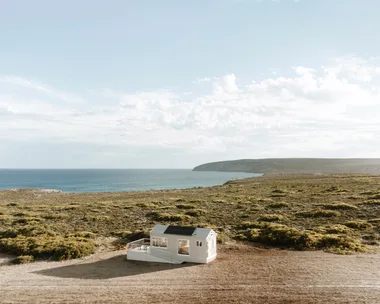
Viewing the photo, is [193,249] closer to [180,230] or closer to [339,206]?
[180,230]

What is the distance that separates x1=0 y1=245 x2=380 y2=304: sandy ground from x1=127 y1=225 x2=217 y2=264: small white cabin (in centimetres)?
81

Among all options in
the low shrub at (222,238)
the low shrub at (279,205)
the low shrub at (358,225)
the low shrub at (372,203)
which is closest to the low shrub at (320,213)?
the low shrub at (358,225)

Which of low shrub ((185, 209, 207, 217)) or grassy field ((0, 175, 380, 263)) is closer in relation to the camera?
grassy field ((0, 175, 380, 263))

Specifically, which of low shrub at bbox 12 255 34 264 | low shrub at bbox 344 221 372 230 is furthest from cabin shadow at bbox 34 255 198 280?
low shrub at bbox 344 221 372 230

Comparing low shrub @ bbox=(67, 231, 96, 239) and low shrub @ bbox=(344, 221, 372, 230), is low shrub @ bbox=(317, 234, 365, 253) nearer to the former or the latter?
low shrub @ bbox=(344, 221, 372, 230)

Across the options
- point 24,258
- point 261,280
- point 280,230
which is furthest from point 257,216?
point 24,258

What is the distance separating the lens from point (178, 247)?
93.9ft

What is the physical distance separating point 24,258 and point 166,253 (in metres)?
11.2

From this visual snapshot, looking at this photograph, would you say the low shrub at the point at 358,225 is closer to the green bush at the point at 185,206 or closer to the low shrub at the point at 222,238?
the low shrub at the point at 222,238

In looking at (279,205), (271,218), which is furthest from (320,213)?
(279,205)

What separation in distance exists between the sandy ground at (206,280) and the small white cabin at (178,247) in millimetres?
810

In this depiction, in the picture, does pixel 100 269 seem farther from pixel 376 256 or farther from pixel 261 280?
pixel 376 256

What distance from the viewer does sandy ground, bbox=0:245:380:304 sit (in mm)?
20766

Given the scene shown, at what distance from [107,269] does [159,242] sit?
4.68m
